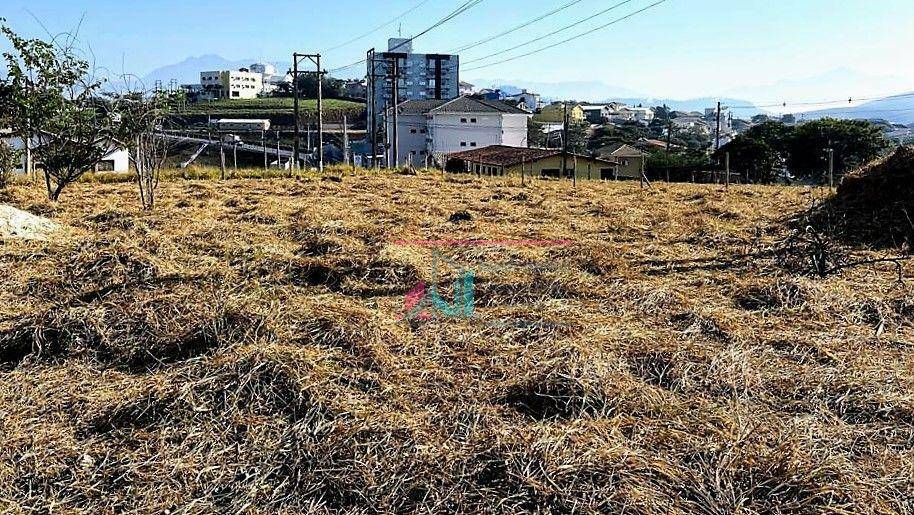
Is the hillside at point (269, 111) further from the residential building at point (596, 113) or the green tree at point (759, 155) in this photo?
the residential building at point (596, 113)

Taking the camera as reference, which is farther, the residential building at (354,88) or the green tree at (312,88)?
the residential building at (354,88)

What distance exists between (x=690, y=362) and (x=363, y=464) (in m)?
1.51

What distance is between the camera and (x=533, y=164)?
2314 cm

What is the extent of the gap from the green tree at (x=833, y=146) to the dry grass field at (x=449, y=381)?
24.9 meters

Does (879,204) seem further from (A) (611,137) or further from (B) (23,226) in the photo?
(A) (611,137)

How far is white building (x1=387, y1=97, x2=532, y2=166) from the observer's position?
133 feet

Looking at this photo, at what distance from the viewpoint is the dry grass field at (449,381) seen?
1914 millimetres

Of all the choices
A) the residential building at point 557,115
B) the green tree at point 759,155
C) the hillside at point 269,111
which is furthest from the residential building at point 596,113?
the green tree at point 759,155

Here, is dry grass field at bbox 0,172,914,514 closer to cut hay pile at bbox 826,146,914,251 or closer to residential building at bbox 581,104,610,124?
cut hay pile at bbox 826,146,914,251

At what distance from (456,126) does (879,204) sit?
34.9 metres

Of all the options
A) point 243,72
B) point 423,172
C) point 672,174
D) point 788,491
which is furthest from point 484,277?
point 243,72

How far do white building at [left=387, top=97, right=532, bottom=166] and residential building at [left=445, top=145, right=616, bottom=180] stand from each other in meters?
14.4

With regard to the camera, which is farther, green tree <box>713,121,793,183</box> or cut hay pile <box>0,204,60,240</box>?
green tree <box>713,121,793,183</box>

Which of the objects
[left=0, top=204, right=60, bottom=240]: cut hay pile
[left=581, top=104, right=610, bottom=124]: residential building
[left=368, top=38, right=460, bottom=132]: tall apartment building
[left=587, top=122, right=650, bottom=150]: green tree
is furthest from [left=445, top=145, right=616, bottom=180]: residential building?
[left=581, top=104, right=610, bottom=124]: residential building
